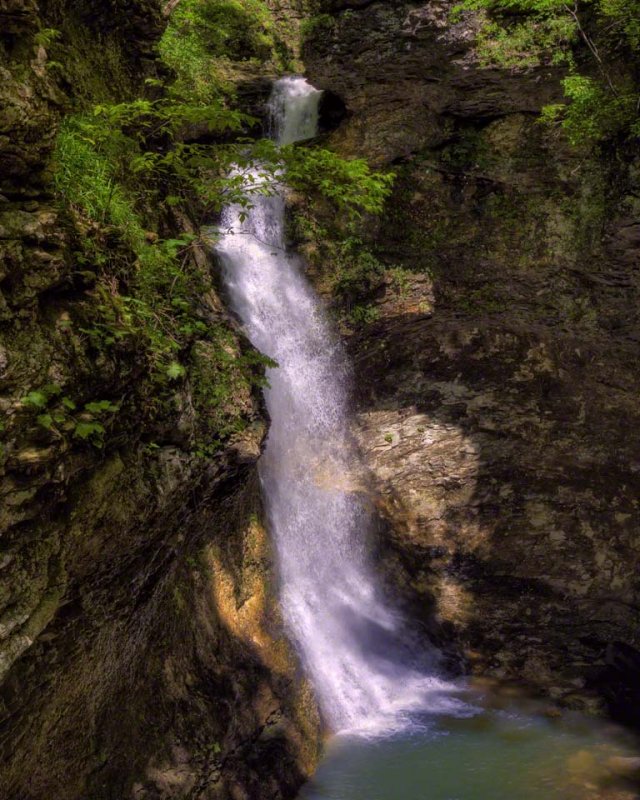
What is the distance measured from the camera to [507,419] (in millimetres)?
11773

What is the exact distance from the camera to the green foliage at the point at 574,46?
10.1 m

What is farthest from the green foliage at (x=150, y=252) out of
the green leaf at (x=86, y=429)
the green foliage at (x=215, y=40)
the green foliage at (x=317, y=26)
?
the green foliage at (x=317, y=26)

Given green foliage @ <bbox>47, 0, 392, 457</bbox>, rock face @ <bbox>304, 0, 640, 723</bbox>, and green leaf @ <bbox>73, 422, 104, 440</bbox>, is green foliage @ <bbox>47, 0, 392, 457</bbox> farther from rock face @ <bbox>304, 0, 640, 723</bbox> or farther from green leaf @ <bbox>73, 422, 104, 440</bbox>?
rock face @ <bbox>304, 0, 640, 723</bbox>

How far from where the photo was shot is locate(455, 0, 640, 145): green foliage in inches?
397

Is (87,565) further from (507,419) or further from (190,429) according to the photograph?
(507,419)

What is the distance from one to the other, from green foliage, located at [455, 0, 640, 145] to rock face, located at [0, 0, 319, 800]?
6828 mm

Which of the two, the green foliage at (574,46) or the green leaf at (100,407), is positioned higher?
the green foliage at (574,46)

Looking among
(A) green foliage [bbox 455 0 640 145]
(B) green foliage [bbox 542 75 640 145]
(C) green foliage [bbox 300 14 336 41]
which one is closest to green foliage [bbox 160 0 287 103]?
(C) green foliage [bbox 300 14 336 41]

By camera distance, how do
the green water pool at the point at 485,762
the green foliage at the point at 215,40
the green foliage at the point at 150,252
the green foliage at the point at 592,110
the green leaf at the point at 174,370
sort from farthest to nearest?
the green foliage at the point at 215,40 → the green foliage at the point at 592,110 → the green water pool at the point at 485,762 → the green leaf at the point at 174,370 → the green foliage at the point at 150,252

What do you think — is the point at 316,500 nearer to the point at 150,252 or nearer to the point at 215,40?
the point at 150,252

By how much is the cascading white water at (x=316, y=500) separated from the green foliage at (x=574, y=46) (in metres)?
5.12

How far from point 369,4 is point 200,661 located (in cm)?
1323

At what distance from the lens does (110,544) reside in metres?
4.74

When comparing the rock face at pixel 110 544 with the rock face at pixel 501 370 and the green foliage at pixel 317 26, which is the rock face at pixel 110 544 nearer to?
the rock face at pixel 501 370
